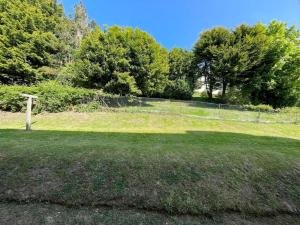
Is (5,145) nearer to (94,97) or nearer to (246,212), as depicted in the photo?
(246,212)

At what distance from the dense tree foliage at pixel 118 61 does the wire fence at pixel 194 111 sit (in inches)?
61.4

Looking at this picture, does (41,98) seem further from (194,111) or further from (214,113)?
(214,113)

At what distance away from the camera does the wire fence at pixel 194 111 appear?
547 inches

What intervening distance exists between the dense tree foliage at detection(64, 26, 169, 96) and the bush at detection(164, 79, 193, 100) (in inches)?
230

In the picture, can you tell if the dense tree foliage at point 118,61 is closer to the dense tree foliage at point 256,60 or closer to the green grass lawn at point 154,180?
the dense tree foliage at point 256,60

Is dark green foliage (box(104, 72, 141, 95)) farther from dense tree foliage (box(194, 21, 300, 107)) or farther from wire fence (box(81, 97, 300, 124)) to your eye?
dense tree foliage (box(194, 21, 300, 107))

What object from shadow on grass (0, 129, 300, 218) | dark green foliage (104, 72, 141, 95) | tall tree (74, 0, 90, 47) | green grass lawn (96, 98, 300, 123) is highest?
tall tree (74, 0, 90, 47)

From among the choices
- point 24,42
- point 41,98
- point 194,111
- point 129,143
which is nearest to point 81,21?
point 24,42

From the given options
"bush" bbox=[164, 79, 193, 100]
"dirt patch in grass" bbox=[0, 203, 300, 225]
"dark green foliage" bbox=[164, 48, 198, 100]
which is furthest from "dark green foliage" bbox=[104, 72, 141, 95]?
"dirt patch in grass" bbox=[0, 203, 300, 225]

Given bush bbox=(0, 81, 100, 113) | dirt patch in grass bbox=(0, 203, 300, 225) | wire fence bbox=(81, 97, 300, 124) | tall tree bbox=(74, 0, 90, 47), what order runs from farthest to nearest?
1. tall tree bbox=(74, 0, 90, 47)
2. wire fence bbox=(81, 97, 300, 124)
3. bush bbox=(0, 81, 100, 113)
4. dirt patch in grass bbox=(0, 203, 300, 225)

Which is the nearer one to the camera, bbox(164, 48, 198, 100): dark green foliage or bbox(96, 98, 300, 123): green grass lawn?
bbox(96, 98, 300, 123): green grass lawn

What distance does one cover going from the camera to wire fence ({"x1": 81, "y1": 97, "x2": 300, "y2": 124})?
1391 centimetres

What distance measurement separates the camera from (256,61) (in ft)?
67.1

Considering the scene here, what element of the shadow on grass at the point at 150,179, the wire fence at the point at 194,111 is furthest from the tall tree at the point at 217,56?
the shadow on grass at the point at 150,179
